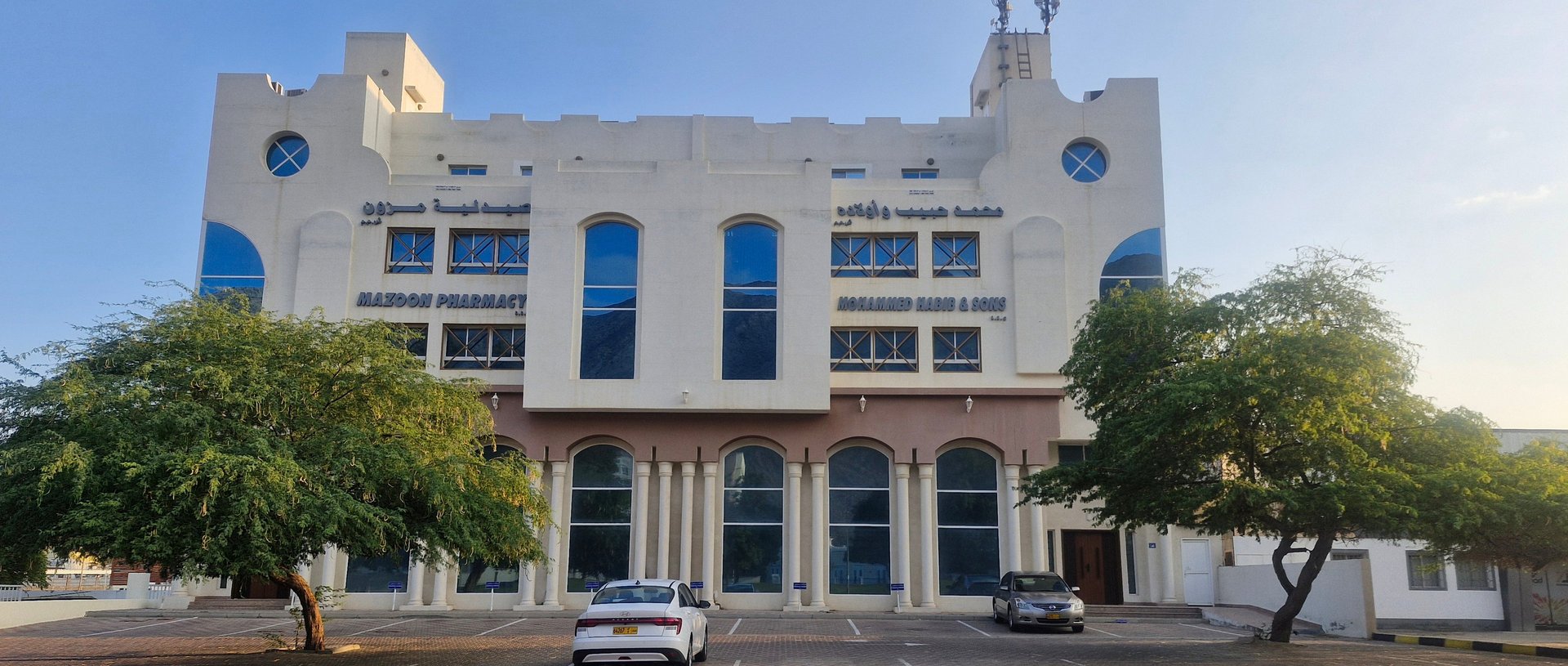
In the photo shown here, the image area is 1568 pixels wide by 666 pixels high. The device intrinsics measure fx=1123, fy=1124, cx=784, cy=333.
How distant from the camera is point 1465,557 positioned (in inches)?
1109

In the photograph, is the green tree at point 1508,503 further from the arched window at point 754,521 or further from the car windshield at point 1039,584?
the arched window at point 754,521

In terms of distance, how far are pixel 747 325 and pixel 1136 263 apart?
41.9 feet

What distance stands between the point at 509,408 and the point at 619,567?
598 centimetres

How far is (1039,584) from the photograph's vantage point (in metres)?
28.0

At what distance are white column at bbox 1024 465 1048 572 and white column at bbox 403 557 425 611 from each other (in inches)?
724

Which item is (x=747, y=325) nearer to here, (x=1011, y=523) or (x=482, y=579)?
(x=1011, y=523)

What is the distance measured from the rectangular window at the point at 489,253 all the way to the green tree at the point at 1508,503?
26.6m

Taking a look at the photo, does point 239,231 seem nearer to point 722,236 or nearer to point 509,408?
point 509,408

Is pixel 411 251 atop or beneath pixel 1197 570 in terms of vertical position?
atop

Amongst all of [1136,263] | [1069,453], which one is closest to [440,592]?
[1069,453]

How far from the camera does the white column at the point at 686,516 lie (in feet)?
112

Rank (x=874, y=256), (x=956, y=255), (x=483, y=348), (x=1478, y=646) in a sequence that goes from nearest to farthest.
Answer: (x=1478, y=646) → (x=483, y=348) → (x=956, y=255) → (x=874, y=256)

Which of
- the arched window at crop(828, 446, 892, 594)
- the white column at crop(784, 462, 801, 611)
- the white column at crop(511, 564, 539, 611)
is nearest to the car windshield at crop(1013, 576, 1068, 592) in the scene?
the arched window at crop(828, 446, 892, 594)

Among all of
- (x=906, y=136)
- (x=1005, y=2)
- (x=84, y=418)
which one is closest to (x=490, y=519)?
(x=84, y=418)
